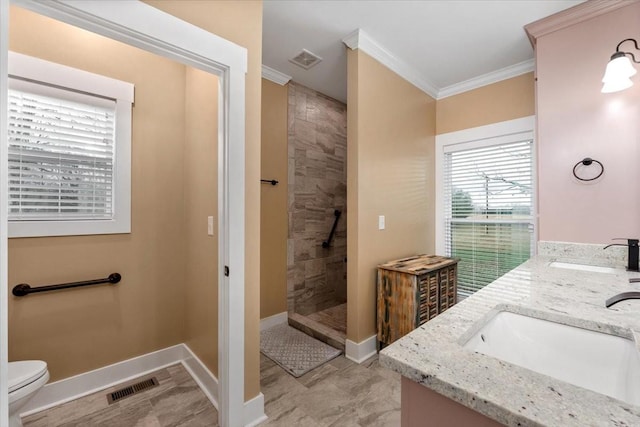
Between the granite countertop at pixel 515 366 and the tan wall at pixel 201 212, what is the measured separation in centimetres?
146

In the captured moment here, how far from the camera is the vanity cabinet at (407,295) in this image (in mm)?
2281

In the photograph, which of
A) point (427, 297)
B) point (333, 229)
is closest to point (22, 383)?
point (427, 297)

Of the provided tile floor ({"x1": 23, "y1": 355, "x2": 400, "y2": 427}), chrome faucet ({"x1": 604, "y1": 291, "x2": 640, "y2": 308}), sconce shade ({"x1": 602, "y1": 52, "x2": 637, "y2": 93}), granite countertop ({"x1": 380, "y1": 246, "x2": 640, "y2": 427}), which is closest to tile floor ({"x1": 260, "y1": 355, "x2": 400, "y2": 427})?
tile floor ({"x1": 23, "y1": 355, "x2": 400, "y2": 427})

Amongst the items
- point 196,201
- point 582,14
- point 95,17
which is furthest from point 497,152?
point 95,17

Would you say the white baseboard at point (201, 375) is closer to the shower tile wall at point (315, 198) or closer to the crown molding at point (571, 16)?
the shower tile wall at point (315, 198)

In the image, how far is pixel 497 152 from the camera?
3008 mm

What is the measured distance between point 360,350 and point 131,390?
170 cm

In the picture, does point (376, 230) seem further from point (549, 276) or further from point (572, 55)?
point (572, 55)

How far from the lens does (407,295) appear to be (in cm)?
229

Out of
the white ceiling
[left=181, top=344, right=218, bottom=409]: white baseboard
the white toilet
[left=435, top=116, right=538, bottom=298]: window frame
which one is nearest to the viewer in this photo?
the white toilet

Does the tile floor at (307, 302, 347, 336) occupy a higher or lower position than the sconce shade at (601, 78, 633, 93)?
lower

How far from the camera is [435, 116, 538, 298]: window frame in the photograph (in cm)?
276

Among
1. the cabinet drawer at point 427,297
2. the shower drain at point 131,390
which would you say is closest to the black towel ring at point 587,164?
the cabinet drawer at point 427,297

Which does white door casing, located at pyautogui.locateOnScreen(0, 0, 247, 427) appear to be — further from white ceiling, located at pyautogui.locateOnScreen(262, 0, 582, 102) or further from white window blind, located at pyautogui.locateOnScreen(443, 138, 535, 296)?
white window blind, located at pyautogui.locateOnScreen(443, 138, 535, 296)
